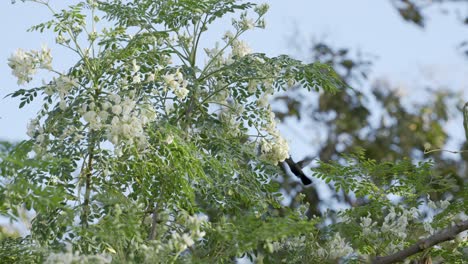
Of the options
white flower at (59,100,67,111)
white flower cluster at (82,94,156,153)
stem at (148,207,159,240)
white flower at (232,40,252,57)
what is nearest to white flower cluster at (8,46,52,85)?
white flower at (59,100,67,111)

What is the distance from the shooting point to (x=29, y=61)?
3.90m

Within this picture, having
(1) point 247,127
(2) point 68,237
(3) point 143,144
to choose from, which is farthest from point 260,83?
(2) point 68,237

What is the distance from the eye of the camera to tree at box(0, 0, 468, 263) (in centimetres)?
342

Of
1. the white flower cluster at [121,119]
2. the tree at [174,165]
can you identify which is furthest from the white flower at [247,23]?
the white flower cluster at [121,119]

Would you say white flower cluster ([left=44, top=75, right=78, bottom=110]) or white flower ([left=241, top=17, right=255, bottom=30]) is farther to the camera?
white flower ([left=241, top=17, right=255, bottom=30])

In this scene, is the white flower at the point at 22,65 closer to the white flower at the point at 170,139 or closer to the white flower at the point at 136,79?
the white flower at the point at 136,79

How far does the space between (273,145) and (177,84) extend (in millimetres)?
589

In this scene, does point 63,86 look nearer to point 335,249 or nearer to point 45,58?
point 45,58

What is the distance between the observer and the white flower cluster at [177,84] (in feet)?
12.9

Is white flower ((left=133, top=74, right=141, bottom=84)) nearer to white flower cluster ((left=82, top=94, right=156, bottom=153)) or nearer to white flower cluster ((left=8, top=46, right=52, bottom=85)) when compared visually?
white flower cluster ((left=82, top=94, right=156, bottom=153))

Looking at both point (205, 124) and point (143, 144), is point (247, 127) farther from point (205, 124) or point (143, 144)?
point (143, 144)

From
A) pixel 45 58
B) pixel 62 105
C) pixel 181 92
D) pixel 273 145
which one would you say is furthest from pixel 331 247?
pixel 45 58

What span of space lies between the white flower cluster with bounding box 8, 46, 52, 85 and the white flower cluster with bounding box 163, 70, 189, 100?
441 mm

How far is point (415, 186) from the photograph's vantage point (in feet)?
14.8
